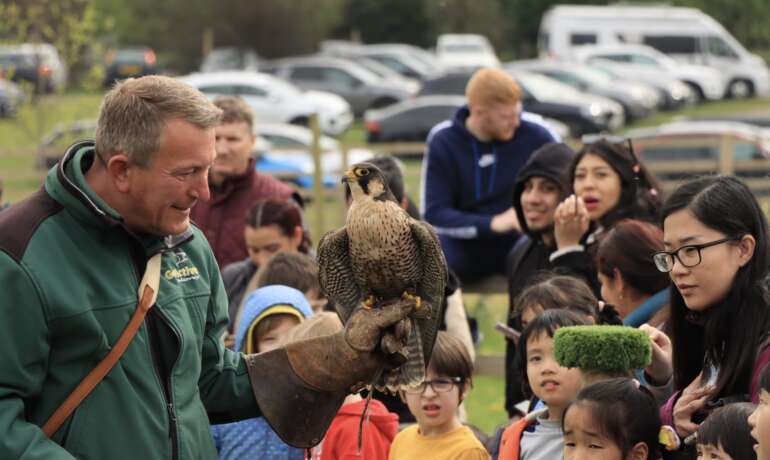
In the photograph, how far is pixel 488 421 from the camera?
8.30 metres

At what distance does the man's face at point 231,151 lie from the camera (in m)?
6.96

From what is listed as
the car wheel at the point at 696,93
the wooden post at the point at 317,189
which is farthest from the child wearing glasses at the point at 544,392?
the car wheel at the point at 696,93

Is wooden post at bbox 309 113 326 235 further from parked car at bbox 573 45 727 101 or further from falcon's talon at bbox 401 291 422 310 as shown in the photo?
parked car at bbox 573 45 727 101

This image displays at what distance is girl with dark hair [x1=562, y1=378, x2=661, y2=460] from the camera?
3.76 meters

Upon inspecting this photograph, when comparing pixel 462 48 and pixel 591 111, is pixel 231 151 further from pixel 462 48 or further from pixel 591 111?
pixel 462 48

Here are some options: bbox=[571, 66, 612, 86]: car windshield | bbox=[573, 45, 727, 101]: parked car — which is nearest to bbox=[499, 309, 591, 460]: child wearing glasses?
bbox=[571, 66, 612, 86]: car windshield

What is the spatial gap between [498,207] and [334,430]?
2786mm

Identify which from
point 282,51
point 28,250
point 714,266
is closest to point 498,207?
point 714,266

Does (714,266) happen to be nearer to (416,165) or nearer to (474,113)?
(474,113)

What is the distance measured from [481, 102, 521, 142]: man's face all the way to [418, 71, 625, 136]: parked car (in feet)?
71.8

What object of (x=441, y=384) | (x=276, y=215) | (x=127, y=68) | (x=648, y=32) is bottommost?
(x=127, y=68)

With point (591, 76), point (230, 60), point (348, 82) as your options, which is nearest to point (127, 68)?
point (230, 60)

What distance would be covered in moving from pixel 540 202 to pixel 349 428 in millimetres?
1754

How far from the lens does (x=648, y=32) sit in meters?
44.0
